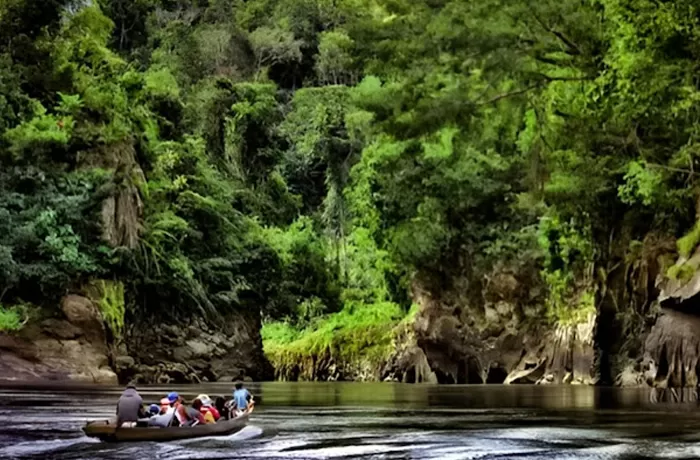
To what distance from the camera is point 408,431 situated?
18328 mm

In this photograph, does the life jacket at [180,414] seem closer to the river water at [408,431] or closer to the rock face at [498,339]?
the river water at [408,431]

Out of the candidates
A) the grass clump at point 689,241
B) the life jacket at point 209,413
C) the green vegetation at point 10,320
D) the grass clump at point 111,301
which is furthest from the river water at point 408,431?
the grass clump at point 111,301

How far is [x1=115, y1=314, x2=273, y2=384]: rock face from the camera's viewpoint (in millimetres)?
46469

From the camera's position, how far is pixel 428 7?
2562 centimetres

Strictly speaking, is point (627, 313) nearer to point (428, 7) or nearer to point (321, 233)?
point (428, 7)

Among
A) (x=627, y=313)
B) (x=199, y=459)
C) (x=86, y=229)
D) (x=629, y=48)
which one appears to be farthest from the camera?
(x=86, y=229)

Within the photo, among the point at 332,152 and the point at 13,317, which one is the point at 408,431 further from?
the point at 332,152

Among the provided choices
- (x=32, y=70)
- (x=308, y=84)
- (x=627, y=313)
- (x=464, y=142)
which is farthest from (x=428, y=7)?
(x=308, y=84)

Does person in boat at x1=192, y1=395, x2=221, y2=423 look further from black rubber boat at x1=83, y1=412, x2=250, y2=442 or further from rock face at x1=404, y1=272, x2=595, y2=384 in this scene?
rock face at x1=404, y1=272, x2=595, y2=384

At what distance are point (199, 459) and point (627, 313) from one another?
2777 cm

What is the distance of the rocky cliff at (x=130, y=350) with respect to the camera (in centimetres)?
3941

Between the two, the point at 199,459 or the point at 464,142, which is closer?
the point at 199,459

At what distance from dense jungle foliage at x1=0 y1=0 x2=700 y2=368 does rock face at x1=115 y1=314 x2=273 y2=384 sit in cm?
122

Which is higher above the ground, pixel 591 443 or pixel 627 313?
pixel 627 313
